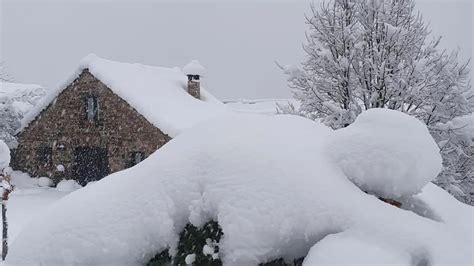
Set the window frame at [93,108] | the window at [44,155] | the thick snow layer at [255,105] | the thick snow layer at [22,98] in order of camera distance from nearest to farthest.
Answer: the window frame at [93,108] < the thick snow layer at [22,98] < the window at [44,155] < the thick snow layer at [255,105]

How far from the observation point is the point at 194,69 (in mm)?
20938

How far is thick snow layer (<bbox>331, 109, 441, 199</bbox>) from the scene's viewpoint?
3.56m

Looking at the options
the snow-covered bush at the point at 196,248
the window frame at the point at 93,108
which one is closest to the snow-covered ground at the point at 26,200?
the window frame at the point at 93,108

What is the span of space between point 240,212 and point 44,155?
19.1m

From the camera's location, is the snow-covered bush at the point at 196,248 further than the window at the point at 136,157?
No

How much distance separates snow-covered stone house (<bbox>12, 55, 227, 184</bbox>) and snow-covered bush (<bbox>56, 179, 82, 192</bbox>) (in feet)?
0.91

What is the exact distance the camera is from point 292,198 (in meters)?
3.35

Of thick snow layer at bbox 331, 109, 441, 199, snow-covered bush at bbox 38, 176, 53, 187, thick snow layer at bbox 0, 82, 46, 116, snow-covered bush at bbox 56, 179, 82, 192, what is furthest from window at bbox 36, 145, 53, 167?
thick snow layer at bbox 331, 109, 441, 199

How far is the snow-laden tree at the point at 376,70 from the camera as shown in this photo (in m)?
10.9

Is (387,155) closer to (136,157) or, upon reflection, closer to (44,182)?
(136,157)

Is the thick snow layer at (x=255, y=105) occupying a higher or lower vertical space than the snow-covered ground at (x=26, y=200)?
higher

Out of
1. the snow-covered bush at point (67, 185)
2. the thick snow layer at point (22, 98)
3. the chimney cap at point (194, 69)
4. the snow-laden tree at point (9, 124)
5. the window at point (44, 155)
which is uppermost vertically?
the chimney cap at point (194, 69)

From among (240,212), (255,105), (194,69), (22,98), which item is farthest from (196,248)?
(255,105)

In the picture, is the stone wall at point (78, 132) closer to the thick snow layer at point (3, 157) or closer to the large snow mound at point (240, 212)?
the thick snow layer at point (3, 157)
